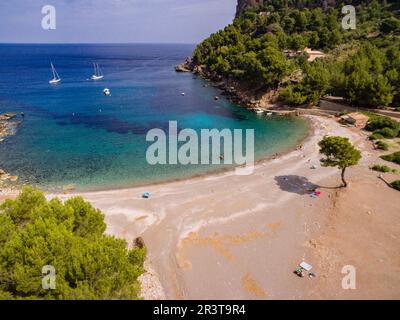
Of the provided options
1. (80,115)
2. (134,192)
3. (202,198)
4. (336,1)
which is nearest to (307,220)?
(202,198)

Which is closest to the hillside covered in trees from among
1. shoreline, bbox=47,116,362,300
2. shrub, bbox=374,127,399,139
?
shrub, bbox=374,127,399,139

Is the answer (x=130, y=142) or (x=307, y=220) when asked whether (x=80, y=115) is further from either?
(x=307, y=220)

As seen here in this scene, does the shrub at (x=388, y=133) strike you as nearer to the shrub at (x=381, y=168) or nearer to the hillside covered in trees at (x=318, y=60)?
the hillside covered in trees at (x=318, y=60)

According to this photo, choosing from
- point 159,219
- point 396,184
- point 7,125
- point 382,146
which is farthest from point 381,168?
point 7,125

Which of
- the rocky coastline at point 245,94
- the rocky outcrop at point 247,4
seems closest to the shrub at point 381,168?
the rocky coastline at point 245,94

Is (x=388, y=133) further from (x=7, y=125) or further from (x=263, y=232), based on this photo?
(x=7, y=125)
